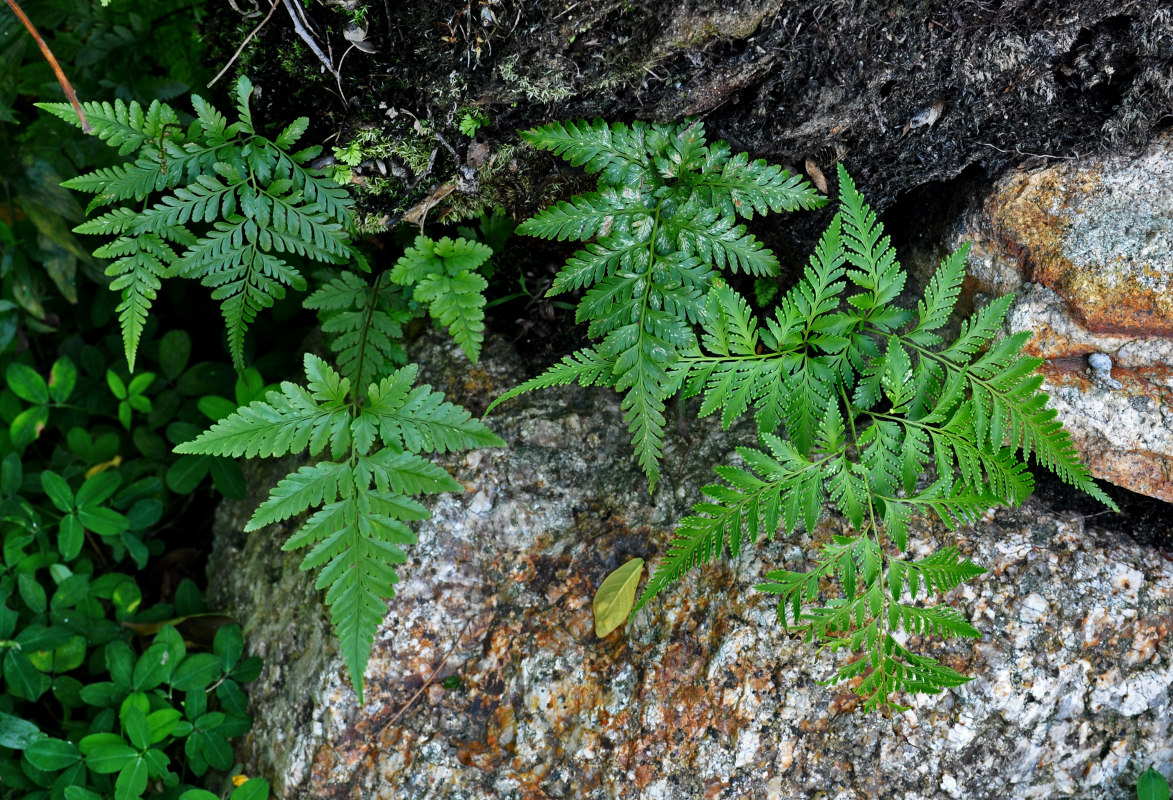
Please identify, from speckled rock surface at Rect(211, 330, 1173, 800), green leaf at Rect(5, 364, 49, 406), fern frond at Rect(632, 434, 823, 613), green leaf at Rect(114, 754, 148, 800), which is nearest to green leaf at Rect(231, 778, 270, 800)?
speckled rock surface at Rect(211, 330, 1173, 800)

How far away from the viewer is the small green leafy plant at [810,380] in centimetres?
242

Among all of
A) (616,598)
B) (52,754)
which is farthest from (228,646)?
(616,598)

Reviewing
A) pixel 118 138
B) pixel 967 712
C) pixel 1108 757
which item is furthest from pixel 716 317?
pixel 118 138

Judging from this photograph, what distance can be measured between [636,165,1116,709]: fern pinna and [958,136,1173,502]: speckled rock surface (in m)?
0.29

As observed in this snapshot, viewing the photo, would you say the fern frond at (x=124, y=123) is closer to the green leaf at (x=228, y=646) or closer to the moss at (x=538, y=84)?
the moss at (x=538, y=84)

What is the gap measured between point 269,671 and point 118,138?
6.88ft

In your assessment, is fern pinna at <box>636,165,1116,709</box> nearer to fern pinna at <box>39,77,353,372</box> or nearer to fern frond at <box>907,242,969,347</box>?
fern frond at <box>907,242,969,347</box>

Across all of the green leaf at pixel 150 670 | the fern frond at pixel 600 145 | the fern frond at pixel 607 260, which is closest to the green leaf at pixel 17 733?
the green leaf at pixel 150 670

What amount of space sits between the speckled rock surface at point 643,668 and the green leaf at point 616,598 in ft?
0.19

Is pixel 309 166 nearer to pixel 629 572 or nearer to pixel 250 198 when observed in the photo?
pixel 250 198

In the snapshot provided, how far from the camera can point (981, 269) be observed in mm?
2760

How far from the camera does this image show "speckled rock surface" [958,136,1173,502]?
255cm

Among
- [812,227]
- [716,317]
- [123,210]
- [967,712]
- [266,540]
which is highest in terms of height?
[123,210]

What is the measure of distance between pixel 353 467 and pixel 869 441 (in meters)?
1.75
